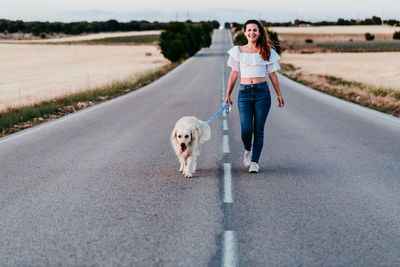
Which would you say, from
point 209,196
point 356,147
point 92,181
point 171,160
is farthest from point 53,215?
point 356,147

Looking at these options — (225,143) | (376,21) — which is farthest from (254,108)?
(376,21)

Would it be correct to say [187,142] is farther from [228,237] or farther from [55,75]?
[55,75]

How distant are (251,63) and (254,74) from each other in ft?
0.57

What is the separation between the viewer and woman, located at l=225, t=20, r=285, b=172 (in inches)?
254

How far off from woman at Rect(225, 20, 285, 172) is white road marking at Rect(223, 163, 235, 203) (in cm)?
39

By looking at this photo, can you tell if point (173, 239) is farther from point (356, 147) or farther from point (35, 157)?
point (356, 147)

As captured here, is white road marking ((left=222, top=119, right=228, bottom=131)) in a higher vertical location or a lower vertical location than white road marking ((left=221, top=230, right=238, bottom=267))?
lower

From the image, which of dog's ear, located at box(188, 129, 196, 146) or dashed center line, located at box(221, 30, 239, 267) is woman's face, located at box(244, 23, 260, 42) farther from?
dashed center line, located at box(221, 30, 239, 267)

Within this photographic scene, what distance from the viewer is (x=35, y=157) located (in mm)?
8289

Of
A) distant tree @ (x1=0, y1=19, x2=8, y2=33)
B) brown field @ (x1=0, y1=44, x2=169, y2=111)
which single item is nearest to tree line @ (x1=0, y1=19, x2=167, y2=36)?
distant tree @ (x1=0, y1=19, x2=8, y2=33)

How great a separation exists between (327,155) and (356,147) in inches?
41.1

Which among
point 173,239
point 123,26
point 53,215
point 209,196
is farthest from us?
point 123,26

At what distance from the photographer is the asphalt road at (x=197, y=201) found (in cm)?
406

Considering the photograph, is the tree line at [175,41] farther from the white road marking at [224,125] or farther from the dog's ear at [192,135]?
the dog's ear at [192,135]
